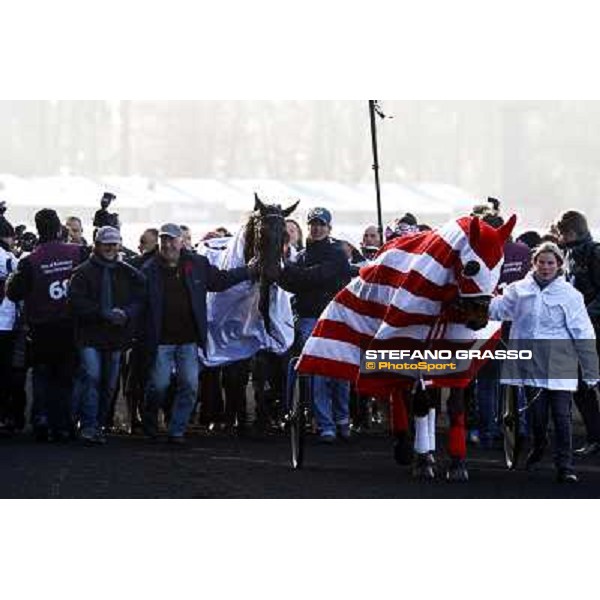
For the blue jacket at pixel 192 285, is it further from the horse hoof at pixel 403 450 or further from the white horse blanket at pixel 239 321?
the horse hoof at pixel 403 450

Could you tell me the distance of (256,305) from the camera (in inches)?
696

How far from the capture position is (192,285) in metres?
17.0

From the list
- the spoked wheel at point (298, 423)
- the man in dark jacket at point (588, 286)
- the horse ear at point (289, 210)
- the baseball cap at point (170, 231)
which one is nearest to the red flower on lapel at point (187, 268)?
the baseball cap at point (170, 231)

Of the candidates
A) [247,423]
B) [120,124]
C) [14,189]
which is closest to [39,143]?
[120,124]

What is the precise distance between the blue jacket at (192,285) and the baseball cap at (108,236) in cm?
41

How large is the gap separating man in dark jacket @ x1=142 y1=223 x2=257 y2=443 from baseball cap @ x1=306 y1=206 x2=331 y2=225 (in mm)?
791

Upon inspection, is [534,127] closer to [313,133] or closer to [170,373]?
[313,133]

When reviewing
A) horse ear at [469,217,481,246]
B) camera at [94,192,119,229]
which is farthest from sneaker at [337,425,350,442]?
horse ear at [469,217,481,246]

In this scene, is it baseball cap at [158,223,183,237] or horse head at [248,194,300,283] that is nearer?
horse head at [248,194,300,283]

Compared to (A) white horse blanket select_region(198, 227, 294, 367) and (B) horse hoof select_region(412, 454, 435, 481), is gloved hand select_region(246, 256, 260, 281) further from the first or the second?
(B) horse hoof select_region(412, 454, 435, 481)

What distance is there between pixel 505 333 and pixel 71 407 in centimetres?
484

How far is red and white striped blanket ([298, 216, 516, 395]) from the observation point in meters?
12.4

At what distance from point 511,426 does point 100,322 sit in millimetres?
3701

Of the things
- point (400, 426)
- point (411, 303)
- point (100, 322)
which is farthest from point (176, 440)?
point (411, 303)
